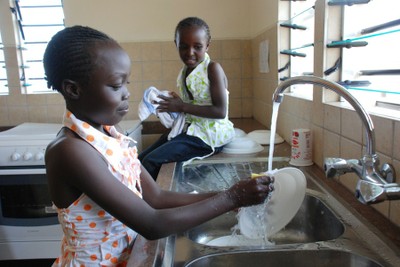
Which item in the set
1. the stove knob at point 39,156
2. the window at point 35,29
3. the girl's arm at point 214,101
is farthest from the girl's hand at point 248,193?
the window at point 35,29

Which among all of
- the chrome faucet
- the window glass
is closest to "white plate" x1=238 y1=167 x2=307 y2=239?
the chrome faucet

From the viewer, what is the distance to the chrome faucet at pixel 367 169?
64 cm

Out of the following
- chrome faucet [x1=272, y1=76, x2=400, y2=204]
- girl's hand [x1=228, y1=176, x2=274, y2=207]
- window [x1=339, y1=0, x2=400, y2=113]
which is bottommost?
girl's hand [x1=228, y1=176, x2=274, y2=207]

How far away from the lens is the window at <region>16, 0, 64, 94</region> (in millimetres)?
2477

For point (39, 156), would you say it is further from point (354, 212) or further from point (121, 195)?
point (354, 212)

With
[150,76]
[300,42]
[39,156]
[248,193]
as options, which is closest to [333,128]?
[248,193]

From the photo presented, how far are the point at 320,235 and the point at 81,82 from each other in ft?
2.47

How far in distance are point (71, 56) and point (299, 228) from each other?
2.67ft

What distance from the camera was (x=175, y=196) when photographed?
0.93 metres

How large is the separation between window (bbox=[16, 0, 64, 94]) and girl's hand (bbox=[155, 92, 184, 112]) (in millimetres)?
1342

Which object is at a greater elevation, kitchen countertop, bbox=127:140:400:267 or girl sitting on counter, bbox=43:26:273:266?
girl sitting on counter, bbox=43:26:273:266

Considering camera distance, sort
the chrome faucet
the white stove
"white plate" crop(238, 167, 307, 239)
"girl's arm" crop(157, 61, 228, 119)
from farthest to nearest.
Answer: the white stove < "girl's arm" crop(157, 61, 228, 119) < "white plate" crop(238, 167, 307, 239) < the chrome faucet

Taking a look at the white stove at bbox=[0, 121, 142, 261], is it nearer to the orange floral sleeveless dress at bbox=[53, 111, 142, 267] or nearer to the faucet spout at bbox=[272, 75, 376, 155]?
the orange floral sleeveless dress at bbox=[53, 111, 142, 267]

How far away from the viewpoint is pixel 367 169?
721mm
